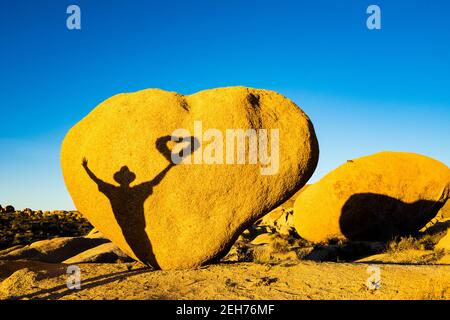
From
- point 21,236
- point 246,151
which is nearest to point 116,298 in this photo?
point 246,151

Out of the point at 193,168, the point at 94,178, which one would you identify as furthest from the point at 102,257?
the point at 193,168

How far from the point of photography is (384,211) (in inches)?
592

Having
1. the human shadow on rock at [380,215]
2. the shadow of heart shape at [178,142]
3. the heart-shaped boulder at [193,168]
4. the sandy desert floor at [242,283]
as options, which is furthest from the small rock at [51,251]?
the human shadow on rock at [380,215]

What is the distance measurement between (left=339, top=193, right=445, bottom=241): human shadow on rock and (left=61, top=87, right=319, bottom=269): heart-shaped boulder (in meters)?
8.55

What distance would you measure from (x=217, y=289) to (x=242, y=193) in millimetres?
1959

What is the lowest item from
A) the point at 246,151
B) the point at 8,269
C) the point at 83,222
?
the point at 83,222

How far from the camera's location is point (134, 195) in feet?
23.9

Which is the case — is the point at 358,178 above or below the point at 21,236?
above

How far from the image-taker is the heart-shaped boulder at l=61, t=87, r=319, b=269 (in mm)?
7227

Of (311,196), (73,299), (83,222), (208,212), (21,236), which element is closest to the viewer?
(73,299)

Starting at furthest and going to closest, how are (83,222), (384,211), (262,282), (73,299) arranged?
(83,222) → (384,211) → (262,282) → (73,299)

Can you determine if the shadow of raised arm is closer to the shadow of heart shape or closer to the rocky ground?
the shadow of heart shape

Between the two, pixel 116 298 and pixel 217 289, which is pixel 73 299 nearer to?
pixel 116 298

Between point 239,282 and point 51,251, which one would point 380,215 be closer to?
point 239,282
